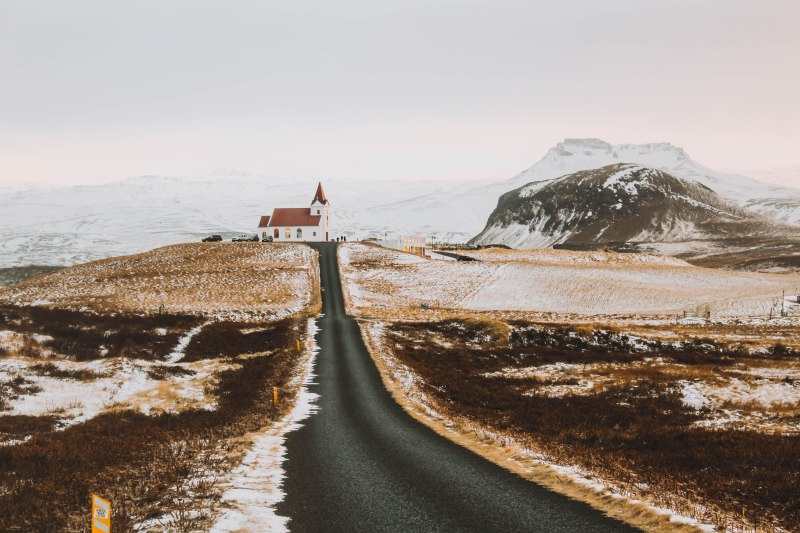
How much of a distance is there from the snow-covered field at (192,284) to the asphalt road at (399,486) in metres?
39.7

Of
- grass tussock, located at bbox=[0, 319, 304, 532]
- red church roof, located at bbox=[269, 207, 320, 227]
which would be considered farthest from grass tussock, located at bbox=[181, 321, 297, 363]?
red church roof, located at bbox=[269, 207, 320, 227]

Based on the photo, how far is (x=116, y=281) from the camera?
74000 mm

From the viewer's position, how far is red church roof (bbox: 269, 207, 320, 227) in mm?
119963

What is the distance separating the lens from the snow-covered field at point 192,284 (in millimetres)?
59344

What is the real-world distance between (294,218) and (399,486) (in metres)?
112

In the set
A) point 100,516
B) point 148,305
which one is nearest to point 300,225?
point 148,305

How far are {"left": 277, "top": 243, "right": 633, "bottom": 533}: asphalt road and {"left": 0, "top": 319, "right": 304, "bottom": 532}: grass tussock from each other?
225cm

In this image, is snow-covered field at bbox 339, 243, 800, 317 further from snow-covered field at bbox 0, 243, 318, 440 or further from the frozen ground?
the frozen ground

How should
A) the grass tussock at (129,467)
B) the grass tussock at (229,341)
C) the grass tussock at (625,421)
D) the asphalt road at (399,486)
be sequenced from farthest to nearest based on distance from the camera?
the grass tussock at (229,341) → the grass tussock at (625,421) → the asphalt road at (399,486) → the grass tussock at (129,467)

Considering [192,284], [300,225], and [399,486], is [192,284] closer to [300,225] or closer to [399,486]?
[300,225]

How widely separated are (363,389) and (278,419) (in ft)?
20.8

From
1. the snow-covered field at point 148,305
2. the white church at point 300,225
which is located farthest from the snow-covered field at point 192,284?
the white church at point 300,225

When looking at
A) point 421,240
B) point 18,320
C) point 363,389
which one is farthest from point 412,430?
point 421,240

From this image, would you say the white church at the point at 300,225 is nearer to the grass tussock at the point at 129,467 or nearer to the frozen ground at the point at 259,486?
the grass tussock at the point at 129,467
